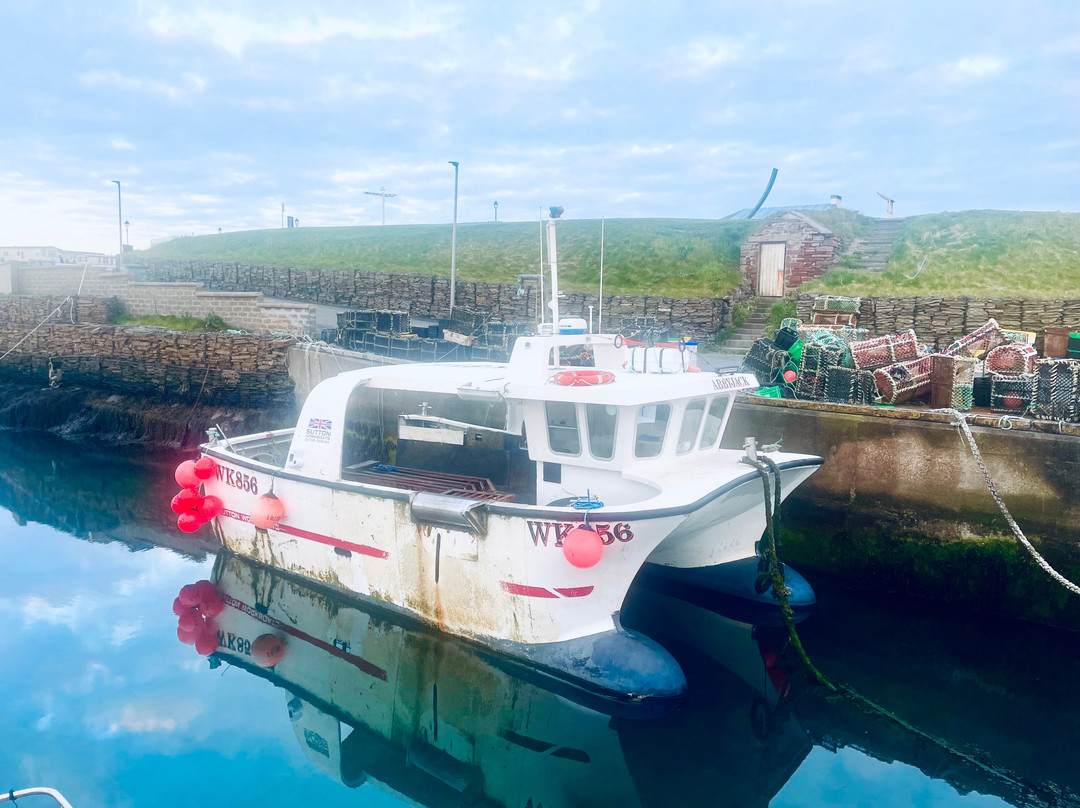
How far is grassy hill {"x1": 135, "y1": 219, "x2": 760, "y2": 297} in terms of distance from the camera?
2089 centimetres

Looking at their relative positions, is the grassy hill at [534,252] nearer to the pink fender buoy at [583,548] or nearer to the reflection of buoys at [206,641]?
the pink fender buoy at [583,548]

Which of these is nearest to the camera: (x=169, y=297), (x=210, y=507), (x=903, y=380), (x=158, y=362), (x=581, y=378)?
(x=581, y=378)

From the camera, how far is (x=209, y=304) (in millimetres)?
19578

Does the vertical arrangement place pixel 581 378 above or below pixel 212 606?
above

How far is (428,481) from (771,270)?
13.0 m

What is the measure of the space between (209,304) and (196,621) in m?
12.8

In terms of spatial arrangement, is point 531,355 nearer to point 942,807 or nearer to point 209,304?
point 942,807

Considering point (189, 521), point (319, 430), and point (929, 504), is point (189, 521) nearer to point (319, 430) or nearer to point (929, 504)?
point (319, 430)

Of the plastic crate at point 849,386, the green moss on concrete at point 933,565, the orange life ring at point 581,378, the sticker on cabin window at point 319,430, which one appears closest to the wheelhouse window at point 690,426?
the orange life ring at point 581,378

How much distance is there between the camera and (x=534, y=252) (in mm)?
25234

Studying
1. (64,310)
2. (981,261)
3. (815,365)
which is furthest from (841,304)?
(64,310)

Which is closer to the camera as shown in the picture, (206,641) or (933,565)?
(206,641)

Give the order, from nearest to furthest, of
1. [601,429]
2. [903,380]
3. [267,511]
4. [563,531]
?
[563,531] < [601,429] < [267,511] < [903,380]

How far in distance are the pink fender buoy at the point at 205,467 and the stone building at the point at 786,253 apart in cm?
1384
